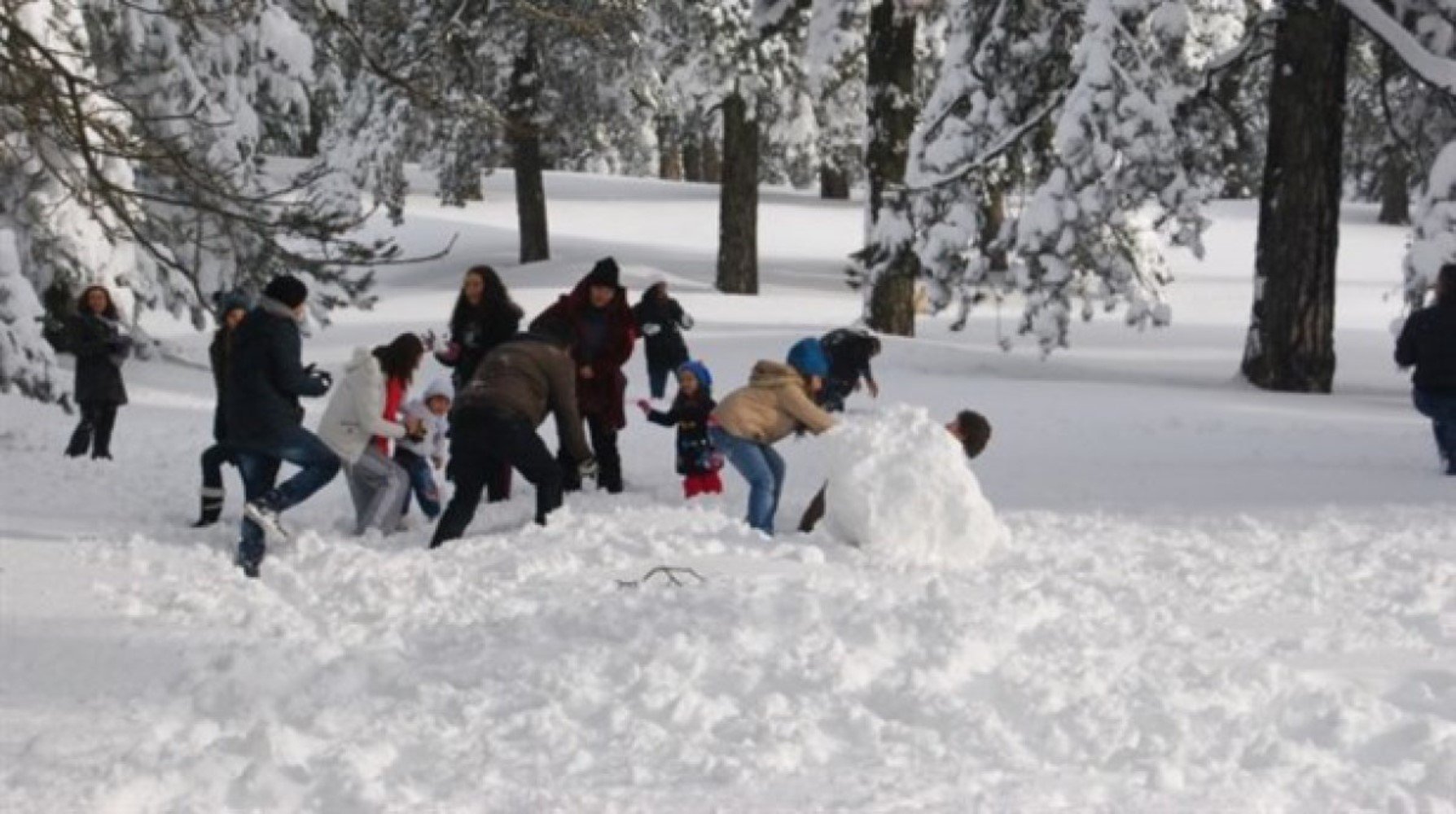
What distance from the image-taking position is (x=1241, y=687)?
7141mm

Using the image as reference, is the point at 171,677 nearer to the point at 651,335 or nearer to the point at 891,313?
the point at 651,335

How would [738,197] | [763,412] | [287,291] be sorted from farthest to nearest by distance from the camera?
[738,197] < [763,412] < [287,291]

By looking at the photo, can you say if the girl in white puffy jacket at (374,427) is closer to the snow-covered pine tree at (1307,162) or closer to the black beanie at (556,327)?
the black beanie at (556,327)

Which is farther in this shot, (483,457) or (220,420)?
(220,420)

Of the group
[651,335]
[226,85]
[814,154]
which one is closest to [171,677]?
[651,335]

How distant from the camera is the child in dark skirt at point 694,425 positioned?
11867mm

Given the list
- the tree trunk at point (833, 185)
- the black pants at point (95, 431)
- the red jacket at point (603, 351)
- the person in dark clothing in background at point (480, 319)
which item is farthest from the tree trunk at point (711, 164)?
the person in dark clothing in background at point (480, 319)

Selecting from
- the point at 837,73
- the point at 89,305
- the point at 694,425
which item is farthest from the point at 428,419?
the point at 837,73

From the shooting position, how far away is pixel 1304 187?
17625 mm

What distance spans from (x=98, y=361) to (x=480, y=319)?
4.01 metres

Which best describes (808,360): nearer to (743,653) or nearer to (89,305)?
(743,653)

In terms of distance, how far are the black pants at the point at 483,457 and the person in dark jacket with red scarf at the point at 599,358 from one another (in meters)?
2.26

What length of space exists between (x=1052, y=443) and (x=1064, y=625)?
7559mm

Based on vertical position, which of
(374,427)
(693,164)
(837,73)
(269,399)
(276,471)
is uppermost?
(837,73)
